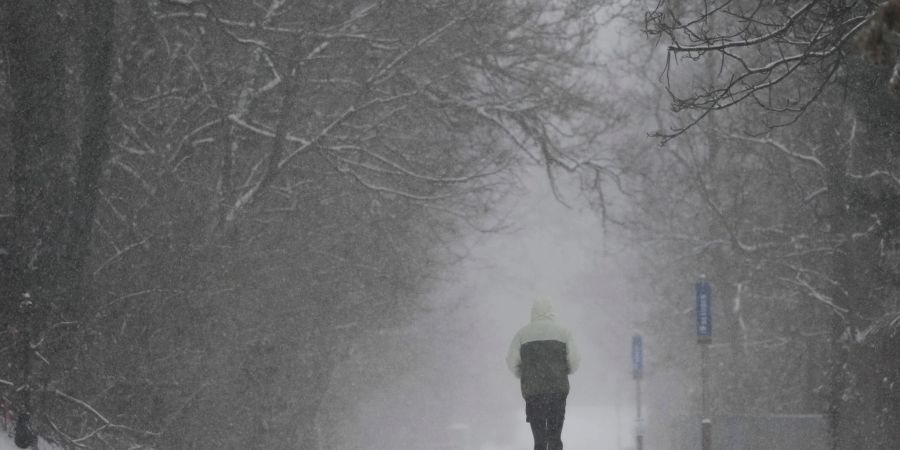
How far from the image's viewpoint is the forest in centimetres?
989

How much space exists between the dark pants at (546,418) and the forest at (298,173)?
304 cm

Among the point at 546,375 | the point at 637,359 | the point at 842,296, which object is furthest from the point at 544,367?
the point at 637,359

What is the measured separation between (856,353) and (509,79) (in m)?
6.57

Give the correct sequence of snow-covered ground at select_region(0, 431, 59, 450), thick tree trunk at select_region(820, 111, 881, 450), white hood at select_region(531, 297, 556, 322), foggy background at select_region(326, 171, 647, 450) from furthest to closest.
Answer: foggy background at select_region(326, 171, 647, 450) → thick tree trunk at select_region(820, 111, 881, 450) → white hood at select_region(531, 297, 556, 322) → snow-covered ground at select_region(0, 431, 59, 450)

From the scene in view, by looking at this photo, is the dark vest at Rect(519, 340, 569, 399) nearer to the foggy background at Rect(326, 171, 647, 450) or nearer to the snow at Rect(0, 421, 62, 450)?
the snow at Rect(0, 421, 62, 450)

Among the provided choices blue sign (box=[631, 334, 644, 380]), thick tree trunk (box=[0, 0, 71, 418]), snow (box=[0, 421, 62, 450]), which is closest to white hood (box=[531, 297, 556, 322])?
thick tree trunk (box=[0, 0, 71, 418])

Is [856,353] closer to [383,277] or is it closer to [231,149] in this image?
[383,277]

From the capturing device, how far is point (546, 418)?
34.6 ft

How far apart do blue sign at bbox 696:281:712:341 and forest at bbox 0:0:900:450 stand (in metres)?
1.53

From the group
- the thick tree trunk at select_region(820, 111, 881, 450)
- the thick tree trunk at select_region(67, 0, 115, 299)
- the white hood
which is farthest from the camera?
the thick tree trunk at select_region(820, 111, 881, 450)

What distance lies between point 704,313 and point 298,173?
6.21m

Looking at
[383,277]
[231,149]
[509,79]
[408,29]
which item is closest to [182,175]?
[231,149]

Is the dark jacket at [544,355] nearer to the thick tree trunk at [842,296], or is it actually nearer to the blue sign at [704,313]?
the blue sign at [704,313]

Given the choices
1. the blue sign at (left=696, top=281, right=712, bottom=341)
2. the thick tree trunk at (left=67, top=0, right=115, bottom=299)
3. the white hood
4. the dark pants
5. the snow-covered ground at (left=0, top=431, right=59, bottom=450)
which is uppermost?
the thick tree trunk at (left=67, top=0, right=115, bottom=299)
